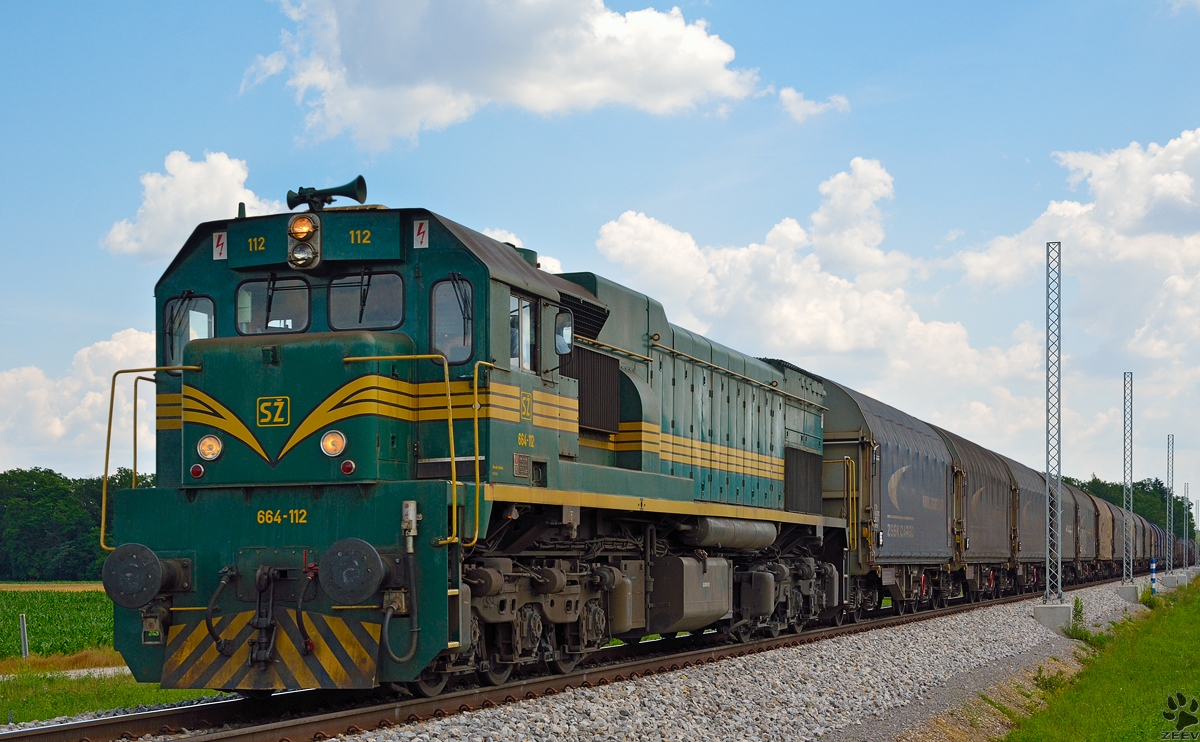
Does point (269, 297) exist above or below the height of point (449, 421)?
above

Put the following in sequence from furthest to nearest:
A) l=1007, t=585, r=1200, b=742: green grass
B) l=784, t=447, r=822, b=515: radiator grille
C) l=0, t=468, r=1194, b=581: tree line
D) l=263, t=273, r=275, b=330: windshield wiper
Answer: l=0, t=468, r=1194, b=581: tree line
l=784, t=447, r=822, b=515: radiator grille
l=1007, t=585, r=1200, b=742: green grass
l=263, t=273, r=275, b=330: windshield wiper

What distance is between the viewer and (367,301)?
9539 mm

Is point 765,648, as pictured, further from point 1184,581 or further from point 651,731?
point 1184,581

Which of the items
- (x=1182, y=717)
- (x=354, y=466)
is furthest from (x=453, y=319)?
(x=1182, y=717)

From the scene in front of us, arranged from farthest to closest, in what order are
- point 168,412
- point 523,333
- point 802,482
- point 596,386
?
point 802,482
point 596,386
point 168,412
point 523,333

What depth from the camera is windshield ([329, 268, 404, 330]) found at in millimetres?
9484

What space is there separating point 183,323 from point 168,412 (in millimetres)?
769

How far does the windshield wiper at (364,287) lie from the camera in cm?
953

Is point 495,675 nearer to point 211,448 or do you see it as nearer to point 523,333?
point 523,333

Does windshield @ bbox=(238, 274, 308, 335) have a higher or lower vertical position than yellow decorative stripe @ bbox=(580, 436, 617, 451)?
higher

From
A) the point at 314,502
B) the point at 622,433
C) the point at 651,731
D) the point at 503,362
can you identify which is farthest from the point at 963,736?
the point at 314,502

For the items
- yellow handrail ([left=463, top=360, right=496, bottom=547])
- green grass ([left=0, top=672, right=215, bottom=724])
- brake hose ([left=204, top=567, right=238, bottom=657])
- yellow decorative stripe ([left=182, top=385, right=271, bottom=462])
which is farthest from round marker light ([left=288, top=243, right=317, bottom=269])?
green grass ([left=0, top=672, right=215, bottom=724])

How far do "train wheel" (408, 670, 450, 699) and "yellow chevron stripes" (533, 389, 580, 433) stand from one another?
2.17 m

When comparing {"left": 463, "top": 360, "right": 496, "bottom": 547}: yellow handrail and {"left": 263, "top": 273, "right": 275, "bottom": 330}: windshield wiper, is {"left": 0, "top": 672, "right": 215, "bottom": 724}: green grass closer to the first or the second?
{"left": 263, "top": 273, "right": 275, "bottom": 330}: windshield wiper
